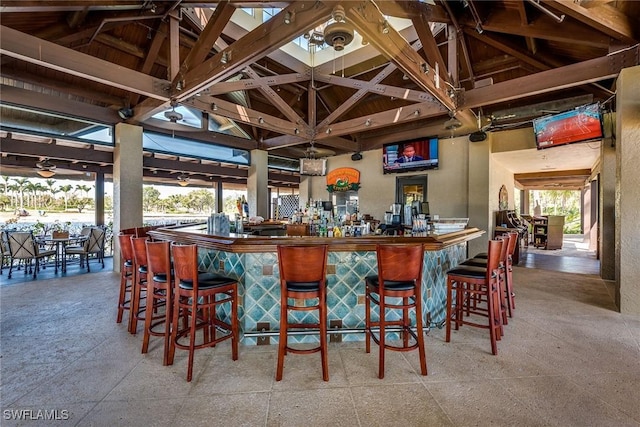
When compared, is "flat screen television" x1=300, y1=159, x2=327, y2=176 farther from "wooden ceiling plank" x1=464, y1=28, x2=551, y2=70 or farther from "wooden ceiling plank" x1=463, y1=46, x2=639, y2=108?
"wooden ceiling plank" x1=464, y1=28, x2=551, y2=70

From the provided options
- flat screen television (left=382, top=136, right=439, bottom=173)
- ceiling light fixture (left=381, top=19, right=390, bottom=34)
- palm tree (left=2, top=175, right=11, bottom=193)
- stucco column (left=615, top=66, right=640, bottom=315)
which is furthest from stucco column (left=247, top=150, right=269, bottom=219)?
palm tree (left=2, top=175, right=11, bottom=193)

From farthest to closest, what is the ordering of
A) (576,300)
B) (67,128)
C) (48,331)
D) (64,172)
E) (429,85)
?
(64,172), (67,128), (576,300), (429,85), (48,331)

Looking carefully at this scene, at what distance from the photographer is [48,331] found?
10.7 feet

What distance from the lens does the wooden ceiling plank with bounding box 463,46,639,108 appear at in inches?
151

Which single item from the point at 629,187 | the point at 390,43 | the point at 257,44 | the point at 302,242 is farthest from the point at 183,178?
the point at 629,187

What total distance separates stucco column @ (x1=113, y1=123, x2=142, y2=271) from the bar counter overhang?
3.84m

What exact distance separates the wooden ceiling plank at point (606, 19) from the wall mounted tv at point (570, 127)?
133 centimetres

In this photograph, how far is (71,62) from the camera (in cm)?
355

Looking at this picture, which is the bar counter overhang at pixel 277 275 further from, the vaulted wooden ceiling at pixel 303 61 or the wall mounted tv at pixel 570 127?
the wall mounted tv at pixel 570 127

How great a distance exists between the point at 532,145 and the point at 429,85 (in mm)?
3873

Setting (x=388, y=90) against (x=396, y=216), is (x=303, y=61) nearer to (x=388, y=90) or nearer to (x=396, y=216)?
(x=388, y=90)

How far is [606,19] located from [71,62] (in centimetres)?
658

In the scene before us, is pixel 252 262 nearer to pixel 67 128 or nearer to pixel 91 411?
pixel 91 411

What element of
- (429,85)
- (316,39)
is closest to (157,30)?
(316,39)
